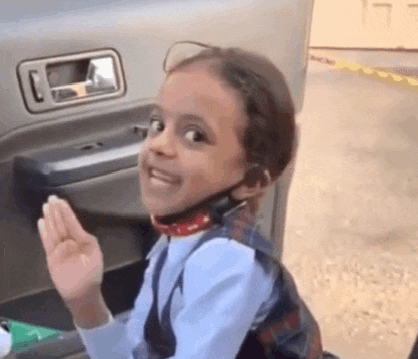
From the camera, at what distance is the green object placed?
0.76m

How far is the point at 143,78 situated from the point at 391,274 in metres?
1.03

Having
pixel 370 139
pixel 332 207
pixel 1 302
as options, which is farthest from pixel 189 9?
pixel 370 139

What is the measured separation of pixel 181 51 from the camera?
0.62m

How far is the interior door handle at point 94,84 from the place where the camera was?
71cm

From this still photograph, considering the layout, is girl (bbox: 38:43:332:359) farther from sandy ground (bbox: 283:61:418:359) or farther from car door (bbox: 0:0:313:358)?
sandy ground (bbox: 283:61:418:359)

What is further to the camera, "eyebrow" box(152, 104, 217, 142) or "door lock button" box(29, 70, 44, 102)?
"door lock button" box(29, 70, 44, 102)

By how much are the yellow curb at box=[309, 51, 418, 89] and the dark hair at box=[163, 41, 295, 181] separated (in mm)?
1778

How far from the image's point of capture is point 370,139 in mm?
2127

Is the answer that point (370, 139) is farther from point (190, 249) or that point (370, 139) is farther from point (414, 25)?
point (190, 249)

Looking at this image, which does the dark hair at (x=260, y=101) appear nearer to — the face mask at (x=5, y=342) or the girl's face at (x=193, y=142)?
the girl's face at (x=193, y=142)

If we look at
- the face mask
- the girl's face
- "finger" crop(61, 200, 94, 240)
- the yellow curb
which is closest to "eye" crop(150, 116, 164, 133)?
the girl's face

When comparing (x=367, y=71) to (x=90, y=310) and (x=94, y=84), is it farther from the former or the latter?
(x=90, y=310)

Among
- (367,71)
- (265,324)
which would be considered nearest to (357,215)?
(367,71)

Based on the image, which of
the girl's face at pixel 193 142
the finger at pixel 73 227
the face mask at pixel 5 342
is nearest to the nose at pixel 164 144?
the girl's face at pixel 193 142
